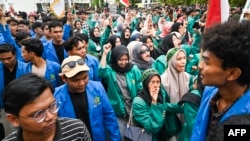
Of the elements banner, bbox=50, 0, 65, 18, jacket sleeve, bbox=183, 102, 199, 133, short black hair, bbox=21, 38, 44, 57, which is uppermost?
banner, bbox=50, 0, 65, 18

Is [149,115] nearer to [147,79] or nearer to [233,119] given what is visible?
[147,79]

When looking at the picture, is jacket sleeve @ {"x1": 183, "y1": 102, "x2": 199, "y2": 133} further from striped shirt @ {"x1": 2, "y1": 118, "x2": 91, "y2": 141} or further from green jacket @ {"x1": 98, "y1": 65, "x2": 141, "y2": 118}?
green jacket @ {"x1": 98, "y1": 65, "x2": 141, "y2": 118}

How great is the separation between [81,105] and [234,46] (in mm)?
1463

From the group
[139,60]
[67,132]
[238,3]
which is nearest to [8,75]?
[139,60]

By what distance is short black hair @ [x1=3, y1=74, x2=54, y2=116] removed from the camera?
149 centimetres

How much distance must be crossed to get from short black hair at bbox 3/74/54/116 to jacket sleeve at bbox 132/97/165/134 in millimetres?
1389

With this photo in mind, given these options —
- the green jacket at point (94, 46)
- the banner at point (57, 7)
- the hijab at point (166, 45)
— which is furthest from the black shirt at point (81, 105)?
the banner at point (57, 7)

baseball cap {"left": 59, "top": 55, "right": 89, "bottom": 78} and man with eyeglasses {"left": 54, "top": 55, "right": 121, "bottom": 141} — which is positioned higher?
baseball cap {"left": 59, "top": 55, "right": 89, "bottom": 78}

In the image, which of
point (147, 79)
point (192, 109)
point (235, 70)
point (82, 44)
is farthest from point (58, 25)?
point (235, 70)

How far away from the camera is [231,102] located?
1.65 metres

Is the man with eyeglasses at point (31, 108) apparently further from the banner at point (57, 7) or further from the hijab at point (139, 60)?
the banner at point (57, 7)

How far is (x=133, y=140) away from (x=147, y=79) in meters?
0.68

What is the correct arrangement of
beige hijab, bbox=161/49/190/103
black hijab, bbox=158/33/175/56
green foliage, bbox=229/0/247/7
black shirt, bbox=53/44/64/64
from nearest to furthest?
beige hijab, bbox=161/49/190/103, black shirt, bbox=53/44/64/64, black hijab, bbox=158/33/175/56, green foliage, bbox=229/0/247/7

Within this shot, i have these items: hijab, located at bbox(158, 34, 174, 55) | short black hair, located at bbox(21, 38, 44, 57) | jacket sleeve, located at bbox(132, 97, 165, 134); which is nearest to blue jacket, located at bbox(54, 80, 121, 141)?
jacket sleeve, located at bbox(132, 97, 165, 134)
